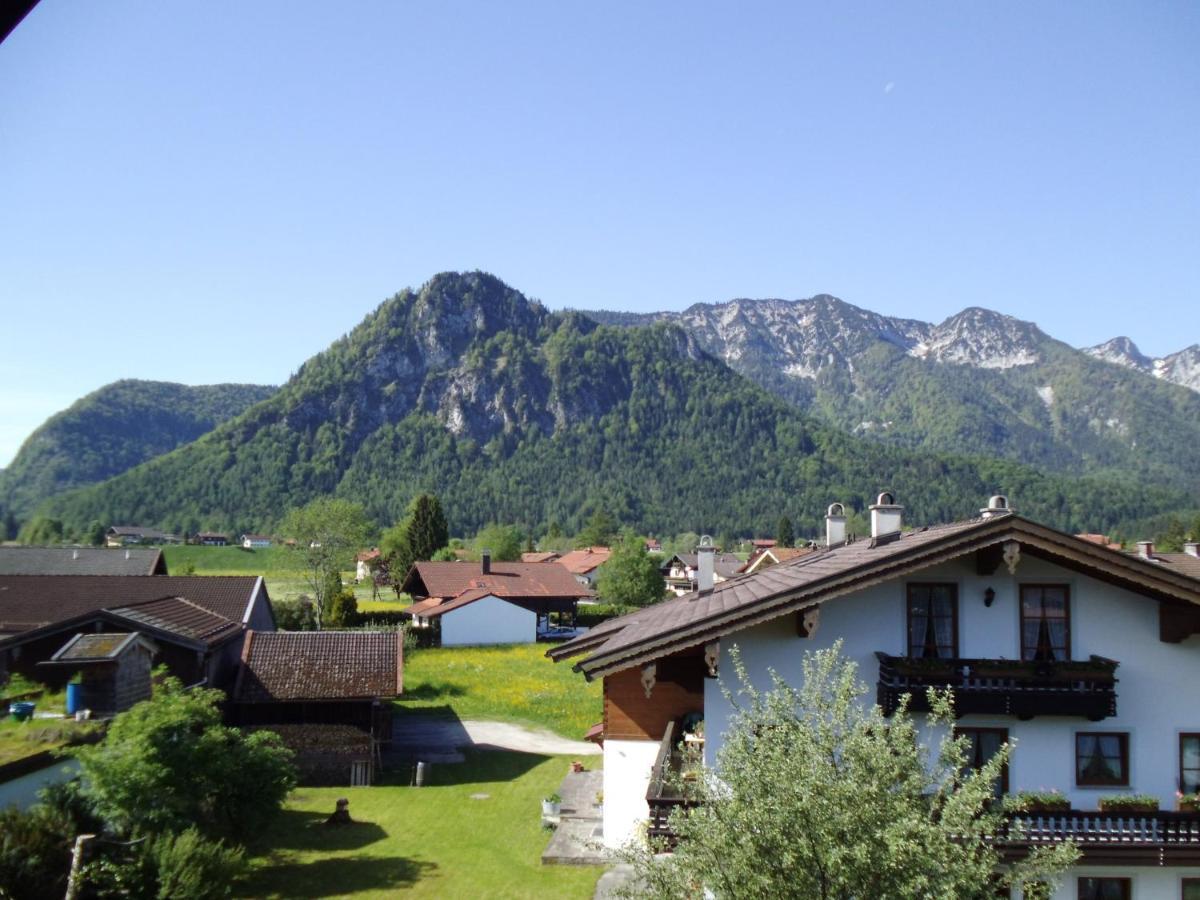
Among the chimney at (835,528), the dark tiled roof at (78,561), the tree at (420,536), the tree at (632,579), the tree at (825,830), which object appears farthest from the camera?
the tree at (420,536)

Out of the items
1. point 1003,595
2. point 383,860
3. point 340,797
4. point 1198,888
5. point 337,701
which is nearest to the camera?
point 1198,888

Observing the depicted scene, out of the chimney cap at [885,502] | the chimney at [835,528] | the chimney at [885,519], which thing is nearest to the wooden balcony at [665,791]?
the chimney at [885,519]

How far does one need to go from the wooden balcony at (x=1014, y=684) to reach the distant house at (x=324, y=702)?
20093 millimetres

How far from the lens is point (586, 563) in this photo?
124 meters

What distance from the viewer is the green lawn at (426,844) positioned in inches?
780

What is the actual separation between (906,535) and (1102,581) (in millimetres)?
4581

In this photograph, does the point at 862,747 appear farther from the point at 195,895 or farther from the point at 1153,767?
the point at 195,895

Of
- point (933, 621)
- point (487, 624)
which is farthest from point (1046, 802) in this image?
A: point (487, 624)

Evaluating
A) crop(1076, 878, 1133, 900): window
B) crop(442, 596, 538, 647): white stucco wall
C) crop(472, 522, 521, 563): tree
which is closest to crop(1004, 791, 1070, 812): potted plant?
crop(1076, 878, 1133, 900): window

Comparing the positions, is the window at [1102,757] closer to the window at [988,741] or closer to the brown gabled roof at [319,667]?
the window at [988,741]

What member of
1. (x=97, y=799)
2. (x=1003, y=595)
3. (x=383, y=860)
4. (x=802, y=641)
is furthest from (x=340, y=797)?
(x=1003, y=595)

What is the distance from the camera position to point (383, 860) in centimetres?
2194

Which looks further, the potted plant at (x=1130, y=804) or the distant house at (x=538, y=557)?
the distant house at (x=538, y=557)

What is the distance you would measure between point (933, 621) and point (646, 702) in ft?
17.1
